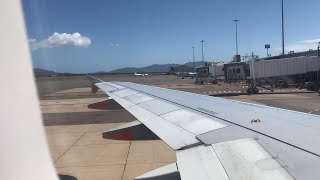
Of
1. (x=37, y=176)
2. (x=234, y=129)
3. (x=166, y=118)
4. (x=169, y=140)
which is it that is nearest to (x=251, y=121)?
(x=234, y=129)

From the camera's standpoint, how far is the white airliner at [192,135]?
2.63m

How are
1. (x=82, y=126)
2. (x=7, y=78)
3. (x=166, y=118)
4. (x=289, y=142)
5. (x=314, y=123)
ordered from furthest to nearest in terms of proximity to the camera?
(x=82, y=126) → (x=166, y=118) → (x=314, y=123) → (x=7, y=78) → (x=289, y=142)

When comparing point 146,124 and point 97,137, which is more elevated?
point 146,124

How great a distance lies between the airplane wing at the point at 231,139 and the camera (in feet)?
8.39

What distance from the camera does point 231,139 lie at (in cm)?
331

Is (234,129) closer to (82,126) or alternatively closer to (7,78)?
(7,78)

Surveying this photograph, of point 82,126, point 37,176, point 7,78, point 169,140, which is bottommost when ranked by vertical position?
point 82,126

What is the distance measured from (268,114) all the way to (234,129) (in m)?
0.94

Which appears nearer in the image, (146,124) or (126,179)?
(146,124)

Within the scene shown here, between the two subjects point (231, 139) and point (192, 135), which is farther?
point (192, 135)

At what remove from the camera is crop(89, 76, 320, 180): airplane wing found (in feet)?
8.39

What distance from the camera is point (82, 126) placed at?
12422 mm

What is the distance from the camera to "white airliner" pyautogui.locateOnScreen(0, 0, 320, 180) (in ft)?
8.64

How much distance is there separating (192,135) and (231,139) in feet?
1.75
